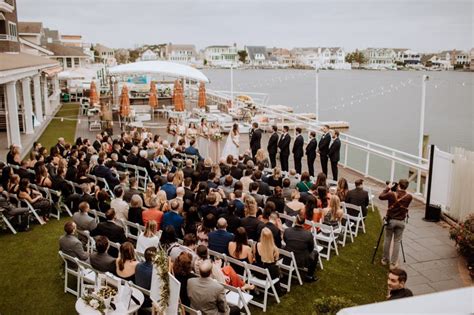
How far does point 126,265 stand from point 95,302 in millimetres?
907

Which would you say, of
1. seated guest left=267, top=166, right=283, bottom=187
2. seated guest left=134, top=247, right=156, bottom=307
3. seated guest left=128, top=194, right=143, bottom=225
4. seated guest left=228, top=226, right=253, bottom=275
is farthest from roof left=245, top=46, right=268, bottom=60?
seated guest left=134, top=247, right=156, bottom=307

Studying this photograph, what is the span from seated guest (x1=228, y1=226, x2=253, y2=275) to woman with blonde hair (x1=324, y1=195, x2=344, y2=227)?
7.58ft

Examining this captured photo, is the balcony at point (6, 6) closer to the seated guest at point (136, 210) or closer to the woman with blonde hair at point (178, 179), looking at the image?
the woman with blonde hair at point (178, 179)

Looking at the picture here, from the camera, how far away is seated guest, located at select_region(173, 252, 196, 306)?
19.0 ft

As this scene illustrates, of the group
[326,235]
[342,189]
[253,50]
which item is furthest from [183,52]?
[326,235]

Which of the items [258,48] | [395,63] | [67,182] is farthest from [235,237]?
[258,48]

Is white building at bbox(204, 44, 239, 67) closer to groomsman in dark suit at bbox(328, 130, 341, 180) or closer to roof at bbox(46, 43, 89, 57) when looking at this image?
roof at bbox(46, 43, 89, 57)

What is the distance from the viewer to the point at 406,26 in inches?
1961

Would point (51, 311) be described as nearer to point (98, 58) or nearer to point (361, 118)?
point (361, 118)

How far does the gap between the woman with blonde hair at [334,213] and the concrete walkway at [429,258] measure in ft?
3.06

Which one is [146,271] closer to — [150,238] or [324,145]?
[150,238]

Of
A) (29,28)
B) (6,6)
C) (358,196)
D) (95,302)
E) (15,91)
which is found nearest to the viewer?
(95,302)

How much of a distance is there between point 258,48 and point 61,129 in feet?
562

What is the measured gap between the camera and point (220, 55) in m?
186
